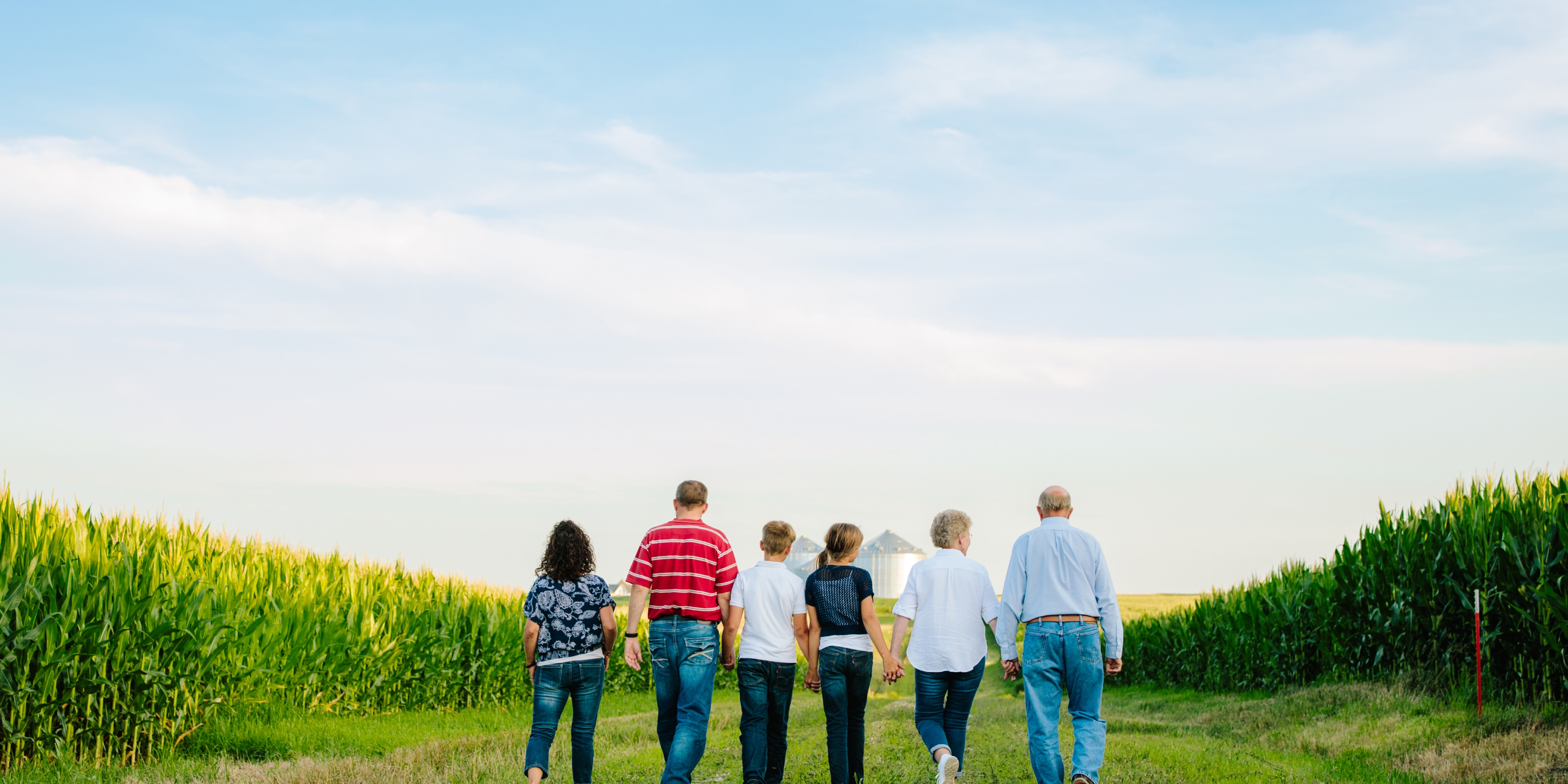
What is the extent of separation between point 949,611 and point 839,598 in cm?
93

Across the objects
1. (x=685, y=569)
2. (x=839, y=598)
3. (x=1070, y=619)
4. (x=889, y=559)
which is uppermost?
(x=685, y=569)

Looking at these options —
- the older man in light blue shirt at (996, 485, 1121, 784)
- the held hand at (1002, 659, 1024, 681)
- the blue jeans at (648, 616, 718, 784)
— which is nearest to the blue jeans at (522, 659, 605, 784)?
the blue jeans at (648, 616, 718, 784)

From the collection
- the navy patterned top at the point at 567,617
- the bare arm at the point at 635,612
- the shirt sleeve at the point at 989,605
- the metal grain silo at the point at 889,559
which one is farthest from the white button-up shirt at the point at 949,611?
the metal grain silo at the point at 889,559

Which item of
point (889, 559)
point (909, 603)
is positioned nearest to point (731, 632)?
point (909, 603)

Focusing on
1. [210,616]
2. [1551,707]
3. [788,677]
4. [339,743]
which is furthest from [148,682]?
[1551,707]

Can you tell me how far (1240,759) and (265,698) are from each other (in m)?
13.8

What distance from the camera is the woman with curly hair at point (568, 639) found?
353 inches

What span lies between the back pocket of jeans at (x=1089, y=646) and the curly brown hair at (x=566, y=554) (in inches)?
160

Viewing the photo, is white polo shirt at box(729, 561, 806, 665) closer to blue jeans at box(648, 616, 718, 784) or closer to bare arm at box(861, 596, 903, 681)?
blue jeans at box(648, 616, 718, 784)

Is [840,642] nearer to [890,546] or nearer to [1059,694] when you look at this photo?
[1059,694]

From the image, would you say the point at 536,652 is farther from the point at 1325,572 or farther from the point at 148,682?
the point at 1325,572

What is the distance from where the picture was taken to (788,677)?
→ 888 centimetres

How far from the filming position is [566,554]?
902 centimetres

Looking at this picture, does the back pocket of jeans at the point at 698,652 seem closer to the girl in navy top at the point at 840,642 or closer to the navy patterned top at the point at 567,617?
the girl in navy top at the point at 840,642
